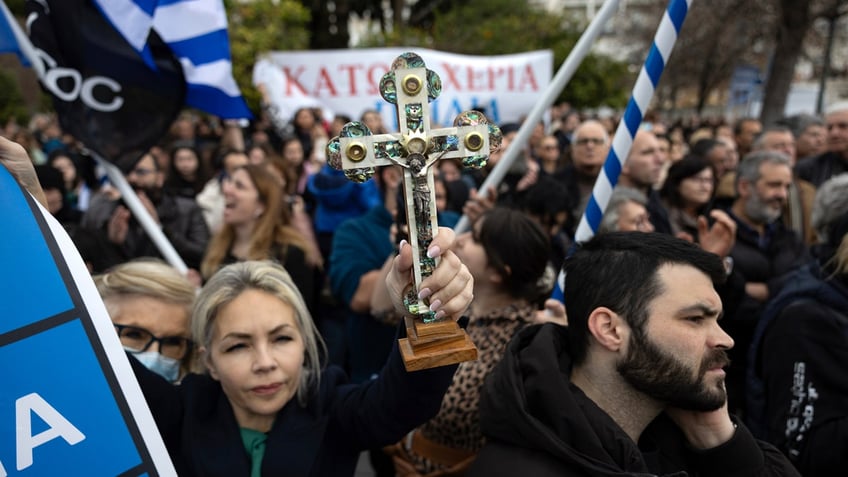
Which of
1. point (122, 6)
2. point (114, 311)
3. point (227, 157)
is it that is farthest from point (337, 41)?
point (114, 311)

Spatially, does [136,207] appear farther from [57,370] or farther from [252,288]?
[57,370]

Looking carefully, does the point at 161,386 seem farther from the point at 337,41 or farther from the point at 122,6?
the point at 337,41

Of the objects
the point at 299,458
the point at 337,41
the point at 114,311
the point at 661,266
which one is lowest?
the point at 299,458

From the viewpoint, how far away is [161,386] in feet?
5.85

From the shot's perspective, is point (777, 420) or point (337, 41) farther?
point (337, 41)

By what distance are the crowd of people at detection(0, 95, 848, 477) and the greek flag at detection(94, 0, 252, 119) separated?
442mm

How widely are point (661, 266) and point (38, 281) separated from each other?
1.41m

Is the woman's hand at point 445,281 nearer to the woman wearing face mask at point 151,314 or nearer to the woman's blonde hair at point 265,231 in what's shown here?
the woman wearing face mask at point 151,314

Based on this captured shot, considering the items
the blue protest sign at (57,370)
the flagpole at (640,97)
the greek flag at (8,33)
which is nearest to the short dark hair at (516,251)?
the flagpole at (640,97)

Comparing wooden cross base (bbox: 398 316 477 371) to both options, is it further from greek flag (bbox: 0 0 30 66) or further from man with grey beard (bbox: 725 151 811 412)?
greek flag (bbox: 0 0 30 66)

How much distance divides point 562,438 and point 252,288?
96 cm

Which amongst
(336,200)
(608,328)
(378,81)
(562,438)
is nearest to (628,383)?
(608,328)

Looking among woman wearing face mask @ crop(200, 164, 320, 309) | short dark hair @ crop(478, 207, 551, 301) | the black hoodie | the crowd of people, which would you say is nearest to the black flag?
the crowd of people

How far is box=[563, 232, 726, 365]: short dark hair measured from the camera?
159 centimetres
